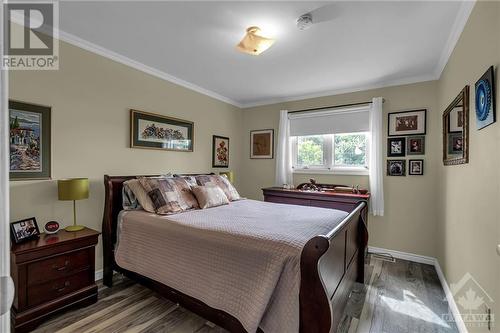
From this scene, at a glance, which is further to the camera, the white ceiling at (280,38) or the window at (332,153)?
the window at (332,153)

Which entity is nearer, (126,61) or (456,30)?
(456,30)

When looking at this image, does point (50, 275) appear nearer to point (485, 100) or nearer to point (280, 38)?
point (280, 38)

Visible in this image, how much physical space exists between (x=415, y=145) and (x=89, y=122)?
3924mm

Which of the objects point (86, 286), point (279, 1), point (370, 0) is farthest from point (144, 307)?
point (370, 0)

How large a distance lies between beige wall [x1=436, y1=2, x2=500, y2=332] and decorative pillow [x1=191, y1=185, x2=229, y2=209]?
2.23m

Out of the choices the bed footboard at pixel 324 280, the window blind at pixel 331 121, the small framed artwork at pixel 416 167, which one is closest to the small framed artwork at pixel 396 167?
the small framed artwork at pixel 416 167

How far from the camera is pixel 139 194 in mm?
2473

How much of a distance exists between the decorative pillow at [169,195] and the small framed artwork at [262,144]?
6.59ft

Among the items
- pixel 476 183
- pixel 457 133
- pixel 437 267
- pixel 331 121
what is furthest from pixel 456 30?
pixel 437 267

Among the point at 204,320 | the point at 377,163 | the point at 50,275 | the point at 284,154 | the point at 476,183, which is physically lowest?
the point at 204,320

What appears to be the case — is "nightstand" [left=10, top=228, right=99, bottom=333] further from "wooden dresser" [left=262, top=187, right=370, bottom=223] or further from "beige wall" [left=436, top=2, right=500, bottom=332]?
"beige wall" [left=436, top=2, right=500, bottom=332]

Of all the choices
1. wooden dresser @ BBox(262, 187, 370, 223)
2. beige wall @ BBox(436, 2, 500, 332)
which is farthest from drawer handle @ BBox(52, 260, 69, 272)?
beige wall @ BBox(436, 2, 500, 332)

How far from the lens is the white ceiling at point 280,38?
1.88 meters

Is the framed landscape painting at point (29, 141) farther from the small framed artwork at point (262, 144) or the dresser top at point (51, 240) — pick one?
the small framed artwork at point (262, 144)
